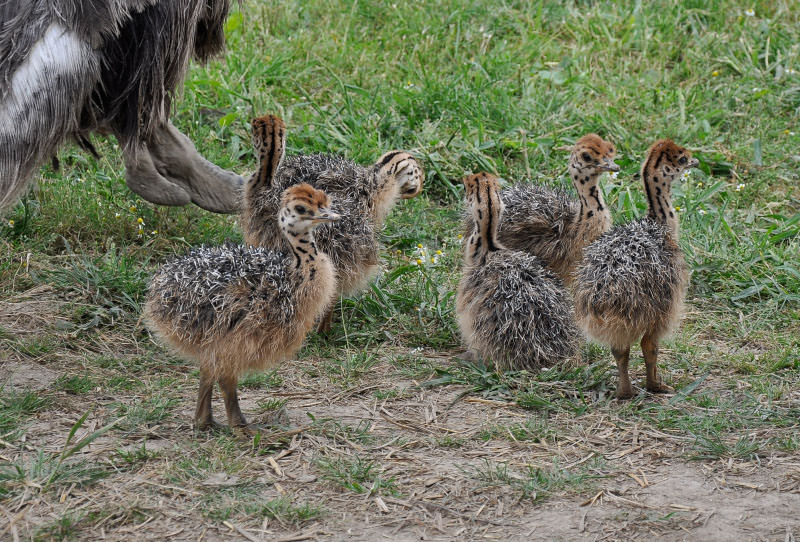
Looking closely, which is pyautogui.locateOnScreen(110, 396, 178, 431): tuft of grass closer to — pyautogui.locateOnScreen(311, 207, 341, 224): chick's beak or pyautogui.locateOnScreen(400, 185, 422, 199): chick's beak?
pyautogui.locateOnScreen(311, 207, 341, 224): chick's beak

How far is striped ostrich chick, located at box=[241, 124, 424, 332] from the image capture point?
205 inches

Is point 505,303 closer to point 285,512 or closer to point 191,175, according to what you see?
point 285,512

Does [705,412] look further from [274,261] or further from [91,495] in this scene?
[91,495]

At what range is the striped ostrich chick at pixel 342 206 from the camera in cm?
522

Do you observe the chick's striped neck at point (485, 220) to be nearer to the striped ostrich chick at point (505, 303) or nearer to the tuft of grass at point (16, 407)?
the striped ostrich chick at point (505, 303)

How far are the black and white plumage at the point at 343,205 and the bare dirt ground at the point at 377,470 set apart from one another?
0.58 m

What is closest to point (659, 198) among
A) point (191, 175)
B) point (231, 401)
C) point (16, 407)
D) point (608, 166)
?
point (608, 166)

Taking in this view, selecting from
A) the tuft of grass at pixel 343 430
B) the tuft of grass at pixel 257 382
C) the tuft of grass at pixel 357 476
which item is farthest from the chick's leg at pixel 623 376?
the tuft of grass at pixel 257 382

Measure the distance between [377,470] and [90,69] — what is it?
7.07ft

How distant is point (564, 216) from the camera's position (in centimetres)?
540

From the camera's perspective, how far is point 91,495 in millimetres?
3820

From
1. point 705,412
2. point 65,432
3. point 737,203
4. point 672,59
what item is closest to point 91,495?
point 65,432

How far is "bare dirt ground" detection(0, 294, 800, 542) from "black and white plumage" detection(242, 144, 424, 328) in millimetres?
583

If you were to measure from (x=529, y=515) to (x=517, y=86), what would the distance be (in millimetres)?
4330
